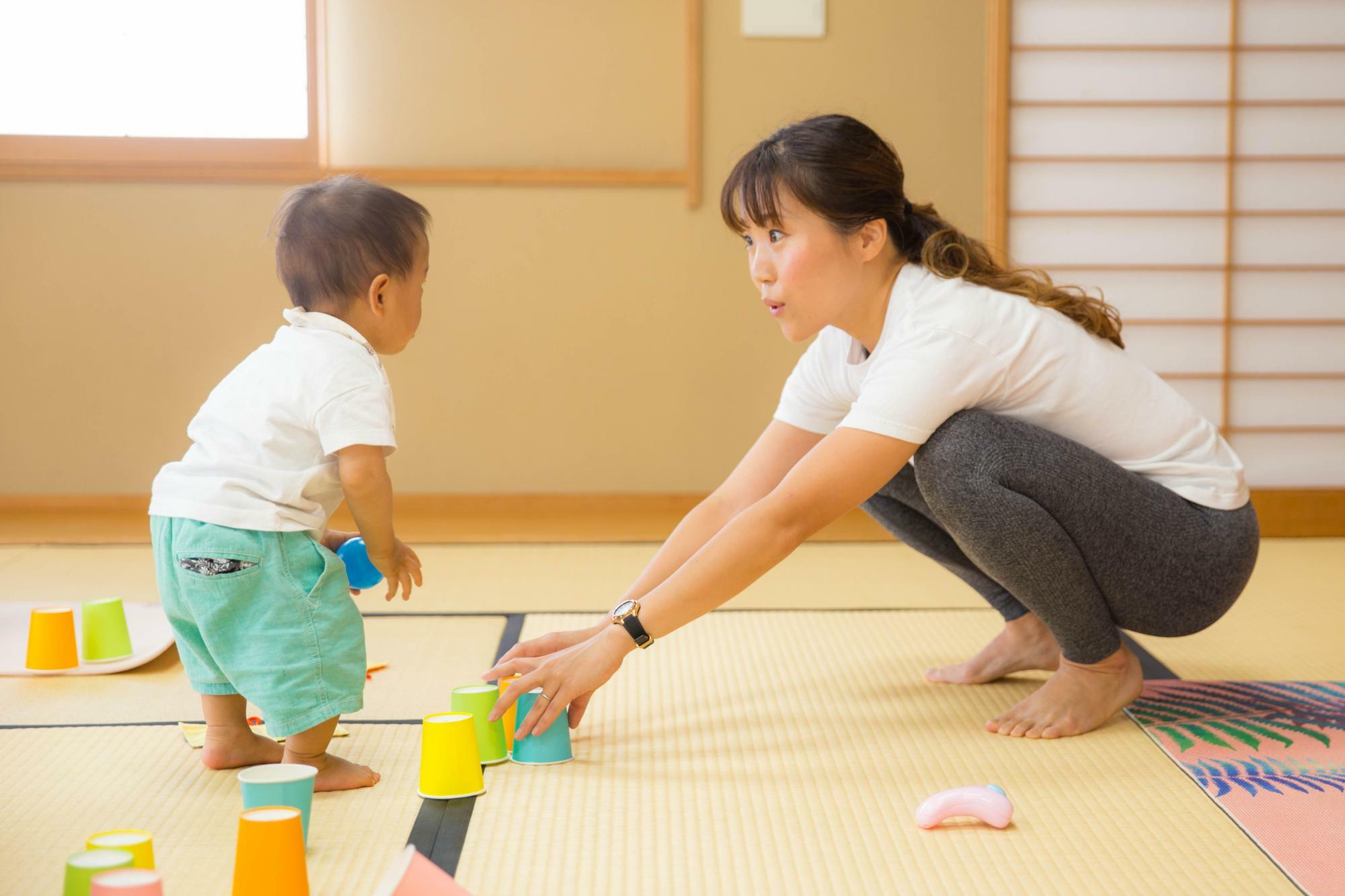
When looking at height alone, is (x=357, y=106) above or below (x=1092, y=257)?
above

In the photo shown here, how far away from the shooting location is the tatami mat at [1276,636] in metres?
1.79

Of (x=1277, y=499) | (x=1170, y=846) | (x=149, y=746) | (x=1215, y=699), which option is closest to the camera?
(x=1170, y=846)

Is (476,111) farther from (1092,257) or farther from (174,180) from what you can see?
Answer: (1092,257)

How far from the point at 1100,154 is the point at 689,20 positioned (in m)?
1.17

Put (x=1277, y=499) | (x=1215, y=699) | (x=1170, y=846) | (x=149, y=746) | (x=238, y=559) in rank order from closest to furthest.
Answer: (x=1170, y=846)
(x=238, y=559)
(x=149, y=746)
(x=1215, y=699)
(x=1277, y=499)

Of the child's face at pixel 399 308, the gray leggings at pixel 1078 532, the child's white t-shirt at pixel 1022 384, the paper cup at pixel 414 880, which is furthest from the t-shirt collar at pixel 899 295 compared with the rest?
the paper cup at pixel 414 880

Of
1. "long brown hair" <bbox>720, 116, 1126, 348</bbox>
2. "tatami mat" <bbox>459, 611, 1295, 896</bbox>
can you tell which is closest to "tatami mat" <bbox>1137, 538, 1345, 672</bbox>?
"tatami mat" <bbox>459, 611, 1295, 896</bbox>

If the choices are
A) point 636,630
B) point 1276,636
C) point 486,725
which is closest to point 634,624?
point 636,630

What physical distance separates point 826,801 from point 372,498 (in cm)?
59

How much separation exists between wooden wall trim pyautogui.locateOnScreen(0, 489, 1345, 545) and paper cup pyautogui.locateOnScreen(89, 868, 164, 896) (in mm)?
2016

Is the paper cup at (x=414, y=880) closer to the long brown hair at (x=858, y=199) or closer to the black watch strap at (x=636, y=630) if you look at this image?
the black watch strap at (x=636, y=630)

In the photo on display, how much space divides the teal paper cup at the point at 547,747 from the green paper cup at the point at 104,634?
30.9 inches

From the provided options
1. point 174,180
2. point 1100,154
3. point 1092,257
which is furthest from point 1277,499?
point 174,180

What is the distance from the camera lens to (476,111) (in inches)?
127
